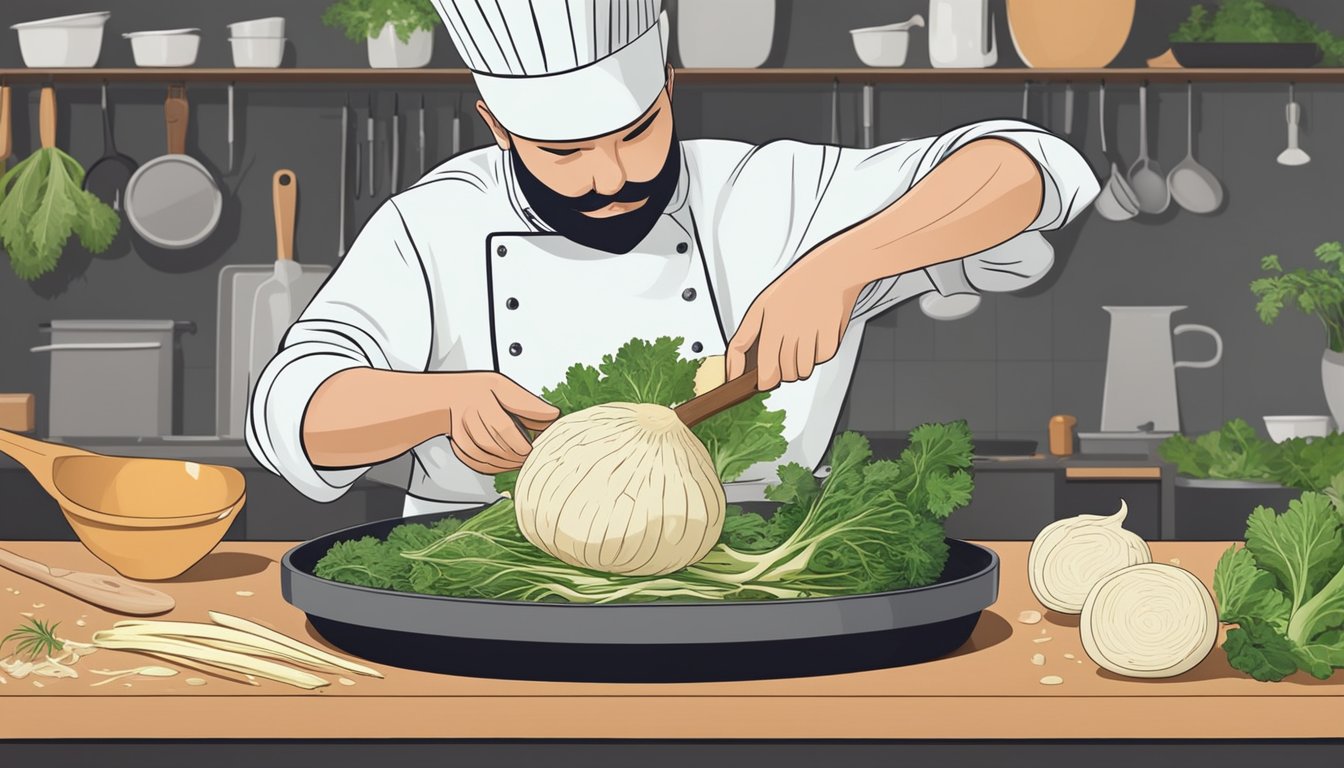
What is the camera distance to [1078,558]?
1.02 metres

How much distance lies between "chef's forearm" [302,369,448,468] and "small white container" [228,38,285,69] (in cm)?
232

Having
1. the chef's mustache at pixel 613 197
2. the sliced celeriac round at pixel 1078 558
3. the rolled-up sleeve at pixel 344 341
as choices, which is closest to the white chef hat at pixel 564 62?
the chef's mustache at pixel 613 197

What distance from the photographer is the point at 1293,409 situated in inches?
136

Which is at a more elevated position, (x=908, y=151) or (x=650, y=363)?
(x=908, y=151)

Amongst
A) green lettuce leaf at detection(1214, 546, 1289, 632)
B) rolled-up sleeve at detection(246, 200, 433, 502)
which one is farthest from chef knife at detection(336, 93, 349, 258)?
green lettuce leaf at detection(1214, 546, 1289, 632)

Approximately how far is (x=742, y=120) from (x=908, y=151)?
5.95 ft

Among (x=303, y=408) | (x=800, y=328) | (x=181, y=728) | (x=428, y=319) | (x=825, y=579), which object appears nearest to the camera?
(x=181, y=728)

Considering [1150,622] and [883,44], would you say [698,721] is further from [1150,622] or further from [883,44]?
[883,44]

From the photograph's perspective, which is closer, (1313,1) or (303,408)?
(303,408)

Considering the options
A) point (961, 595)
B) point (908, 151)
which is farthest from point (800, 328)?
point (908, 151)

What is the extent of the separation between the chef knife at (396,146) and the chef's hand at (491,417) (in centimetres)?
241

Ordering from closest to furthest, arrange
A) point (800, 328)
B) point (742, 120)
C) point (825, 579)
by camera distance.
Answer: point (825, 579)
point (800, 328)
point (742, 120)

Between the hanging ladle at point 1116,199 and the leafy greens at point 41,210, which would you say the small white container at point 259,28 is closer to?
the leafy greens at point 41,210

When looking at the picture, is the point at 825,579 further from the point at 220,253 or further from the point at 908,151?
the point at 220,253
